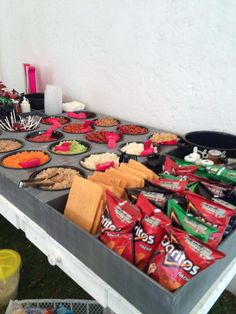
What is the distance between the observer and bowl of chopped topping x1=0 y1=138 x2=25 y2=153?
1218 millimetres

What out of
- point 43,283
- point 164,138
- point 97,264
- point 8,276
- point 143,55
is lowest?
point 43,283

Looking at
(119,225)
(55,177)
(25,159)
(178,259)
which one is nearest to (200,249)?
(178,259)

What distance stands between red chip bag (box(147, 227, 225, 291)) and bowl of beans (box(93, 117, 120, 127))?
1006 millimetres

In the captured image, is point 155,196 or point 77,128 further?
point 77,128

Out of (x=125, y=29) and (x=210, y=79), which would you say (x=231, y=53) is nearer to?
(x=210, y=79)

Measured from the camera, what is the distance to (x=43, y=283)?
1.48m

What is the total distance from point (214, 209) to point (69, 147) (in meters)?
0.72

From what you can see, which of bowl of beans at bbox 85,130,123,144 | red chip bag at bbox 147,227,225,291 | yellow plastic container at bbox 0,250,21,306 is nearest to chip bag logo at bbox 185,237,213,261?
red chip bag at bbox 147,227,225,291

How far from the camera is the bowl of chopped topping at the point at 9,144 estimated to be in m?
1.22

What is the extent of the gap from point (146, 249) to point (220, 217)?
0.63 feet

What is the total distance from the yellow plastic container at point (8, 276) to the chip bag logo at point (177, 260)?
3.16 feet

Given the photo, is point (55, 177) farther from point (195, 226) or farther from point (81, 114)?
point (81, 114)

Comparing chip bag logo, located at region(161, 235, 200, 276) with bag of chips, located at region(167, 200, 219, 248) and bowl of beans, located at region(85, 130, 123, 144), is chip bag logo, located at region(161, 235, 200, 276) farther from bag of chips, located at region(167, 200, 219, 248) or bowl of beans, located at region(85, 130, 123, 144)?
bowl of beans, located at region(85, 130, 123, 144)

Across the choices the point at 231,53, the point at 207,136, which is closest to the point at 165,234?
the point at 207,136
